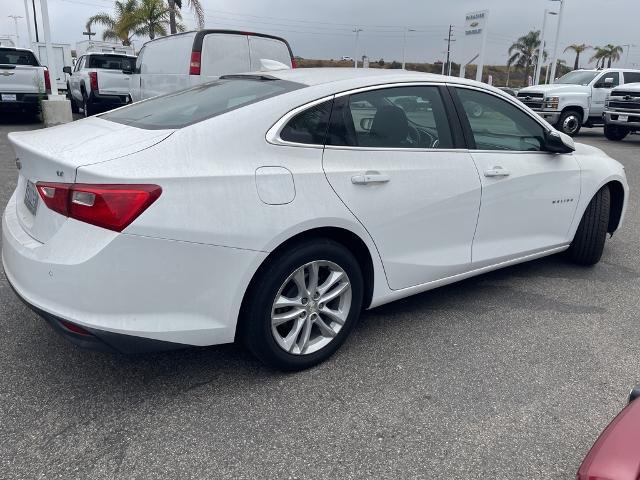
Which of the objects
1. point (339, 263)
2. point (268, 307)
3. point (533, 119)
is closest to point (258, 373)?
point (268, 307)

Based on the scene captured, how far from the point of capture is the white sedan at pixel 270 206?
227cm

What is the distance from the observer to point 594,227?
4438 mm

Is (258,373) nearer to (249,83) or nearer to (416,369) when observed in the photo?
(416,369)

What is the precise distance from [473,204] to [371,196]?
85 centimetres

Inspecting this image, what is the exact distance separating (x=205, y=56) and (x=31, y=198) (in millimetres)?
5766

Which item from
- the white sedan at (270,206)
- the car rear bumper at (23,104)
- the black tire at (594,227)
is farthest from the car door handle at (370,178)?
the car rear bumper at (23,104)

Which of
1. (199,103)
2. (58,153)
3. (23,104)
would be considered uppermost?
(199,103)

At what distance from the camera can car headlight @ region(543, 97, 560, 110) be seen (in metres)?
15.7

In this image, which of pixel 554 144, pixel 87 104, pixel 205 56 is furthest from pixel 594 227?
pixel 87 104

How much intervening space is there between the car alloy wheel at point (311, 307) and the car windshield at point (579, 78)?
53.8 ft

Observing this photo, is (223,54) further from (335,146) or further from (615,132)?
(615,132)

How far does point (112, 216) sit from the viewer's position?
2209 mm

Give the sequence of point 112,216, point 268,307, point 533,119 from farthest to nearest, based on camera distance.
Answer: point 533,119, point 268,307, point 112,216

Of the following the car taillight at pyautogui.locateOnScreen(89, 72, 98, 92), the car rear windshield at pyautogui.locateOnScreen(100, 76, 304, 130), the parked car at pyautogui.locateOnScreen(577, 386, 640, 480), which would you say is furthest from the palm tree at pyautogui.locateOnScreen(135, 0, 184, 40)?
the parked car at pyautogui.locateOnScreen(577, 386, 640, 480)
